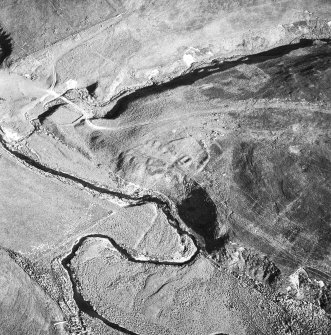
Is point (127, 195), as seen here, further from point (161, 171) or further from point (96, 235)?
point (96, 235)

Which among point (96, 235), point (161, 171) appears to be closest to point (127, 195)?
point (161, 171)

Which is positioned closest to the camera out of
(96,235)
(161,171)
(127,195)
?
(96,235)

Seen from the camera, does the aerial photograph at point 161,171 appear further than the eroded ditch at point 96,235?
No

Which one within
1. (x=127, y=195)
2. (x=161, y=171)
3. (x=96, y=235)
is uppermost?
(x=161, y=171)

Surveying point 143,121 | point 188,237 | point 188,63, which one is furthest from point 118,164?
point 188,63

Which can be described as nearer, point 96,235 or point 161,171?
point 96,235

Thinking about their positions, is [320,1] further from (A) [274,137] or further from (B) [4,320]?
(B) [4,320]

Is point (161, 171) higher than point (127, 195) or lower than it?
higher

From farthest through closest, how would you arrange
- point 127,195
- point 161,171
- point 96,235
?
point 127,195 < point 161,171 < point 96,235
